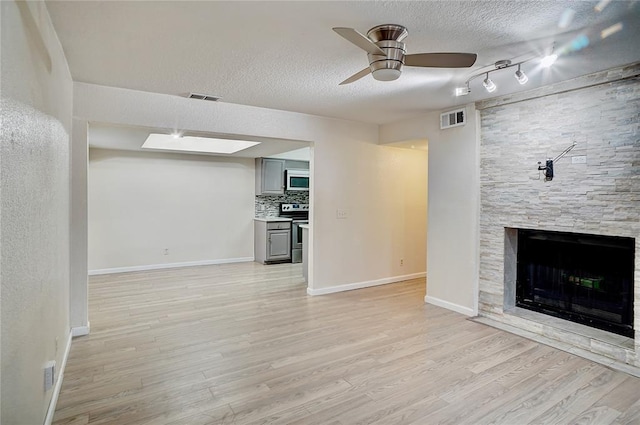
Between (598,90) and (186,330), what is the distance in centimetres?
430

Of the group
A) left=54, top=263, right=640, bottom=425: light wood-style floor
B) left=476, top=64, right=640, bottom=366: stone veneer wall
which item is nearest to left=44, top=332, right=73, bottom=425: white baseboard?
left=54, top=263, right=640, bottom=425: light wood-style floor

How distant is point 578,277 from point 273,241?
16.3ft

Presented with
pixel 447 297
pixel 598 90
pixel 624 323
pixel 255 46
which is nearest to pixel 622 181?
pixel 598 90

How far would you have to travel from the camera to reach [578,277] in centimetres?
358

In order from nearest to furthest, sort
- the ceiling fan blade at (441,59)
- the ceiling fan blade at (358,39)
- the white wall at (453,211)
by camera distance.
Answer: the ceiling fan blade at (358,39) < the ceiling fan blade at (441,59) < the white wall at (453,211)

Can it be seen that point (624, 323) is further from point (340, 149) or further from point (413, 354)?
point (340, 149)

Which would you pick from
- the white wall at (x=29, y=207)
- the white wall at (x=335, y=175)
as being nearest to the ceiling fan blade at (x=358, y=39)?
the white wall at (x=29, y=207)

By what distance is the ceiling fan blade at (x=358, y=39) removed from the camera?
6.07 ft

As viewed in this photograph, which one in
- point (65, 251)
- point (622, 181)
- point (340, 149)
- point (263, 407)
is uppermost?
point (340, 149)

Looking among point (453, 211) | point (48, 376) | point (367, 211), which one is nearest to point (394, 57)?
point (453, 211)

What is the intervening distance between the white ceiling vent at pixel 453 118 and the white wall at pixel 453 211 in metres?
0.06

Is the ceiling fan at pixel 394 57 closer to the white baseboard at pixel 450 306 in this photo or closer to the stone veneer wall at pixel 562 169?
the stone veneer wall at pixel 562 169

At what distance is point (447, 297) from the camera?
4.40 meters

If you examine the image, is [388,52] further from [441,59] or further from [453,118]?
[453,118]
